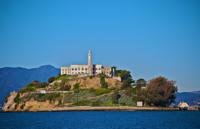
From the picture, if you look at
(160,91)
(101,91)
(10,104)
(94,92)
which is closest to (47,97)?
(94,92)

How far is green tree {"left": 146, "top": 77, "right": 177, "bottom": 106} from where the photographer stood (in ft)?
497

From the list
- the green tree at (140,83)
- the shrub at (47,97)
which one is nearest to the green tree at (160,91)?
the green tree at (140,83)

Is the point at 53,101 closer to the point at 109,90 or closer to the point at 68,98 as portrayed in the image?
the point at 68,98

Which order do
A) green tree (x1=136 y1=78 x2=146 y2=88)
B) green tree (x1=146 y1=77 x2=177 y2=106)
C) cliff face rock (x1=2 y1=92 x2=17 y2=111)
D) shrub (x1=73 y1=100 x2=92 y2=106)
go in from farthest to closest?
cliff face rock (x1=2 y1=92 x2=17 y2=111) < green tree (x1=136 y1=78 x2=146 y2=88) < shrub (x1=73 y1=100 x2=92 y2=106) < green tree (x1=146 y1=77 x2=177 y2=106)

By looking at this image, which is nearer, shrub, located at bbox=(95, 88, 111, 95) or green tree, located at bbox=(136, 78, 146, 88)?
shrub, located at bbox=(95, 88, 111, 95)

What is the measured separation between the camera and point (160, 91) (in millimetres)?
152000

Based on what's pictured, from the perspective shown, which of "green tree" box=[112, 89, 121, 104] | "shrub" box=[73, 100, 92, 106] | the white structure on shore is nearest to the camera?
"green tree" box=[112, 89, 121, 104]

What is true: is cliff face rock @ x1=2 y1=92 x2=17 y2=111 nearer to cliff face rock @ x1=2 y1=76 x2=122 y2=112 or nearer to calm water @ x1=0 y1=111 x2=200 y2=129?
cliff face rock @ x1=2 y1=76 x2=122 y2=112

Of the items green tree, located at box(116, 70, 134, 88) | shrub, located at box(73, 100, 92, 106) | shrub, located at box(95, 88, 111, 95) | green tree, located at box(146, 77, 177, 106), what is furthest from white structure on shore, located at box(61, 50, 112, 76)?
green tree, located at box(146, 77, 177, 106)

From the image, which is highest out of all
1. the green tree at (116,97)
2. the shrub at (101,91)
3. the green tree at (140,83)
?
the green tree at (140,83)

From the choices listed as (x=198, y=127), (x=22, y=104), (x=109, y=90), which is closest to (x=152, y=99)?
(x=109, y=90)

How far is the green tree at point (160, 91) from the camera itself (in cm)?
15162

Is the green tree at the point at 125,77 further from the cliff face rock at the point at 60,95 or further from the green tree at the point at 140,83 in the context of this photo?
the cliff face rock at the point at 60,95

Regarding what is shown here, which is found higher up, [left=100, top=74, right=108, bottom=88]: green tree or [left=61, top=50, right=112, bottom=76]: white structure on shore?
[left=61, top=50, right=112, bottom=76]: white structure on shore
